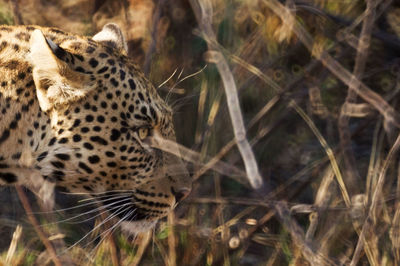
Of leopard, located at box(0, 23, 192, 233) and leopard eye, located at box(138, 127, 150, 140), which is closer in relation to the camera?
leopard, located at box(0, 23, 192, 233)

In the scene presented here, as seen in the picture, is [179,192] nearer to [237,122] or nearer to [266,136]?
[237,122]

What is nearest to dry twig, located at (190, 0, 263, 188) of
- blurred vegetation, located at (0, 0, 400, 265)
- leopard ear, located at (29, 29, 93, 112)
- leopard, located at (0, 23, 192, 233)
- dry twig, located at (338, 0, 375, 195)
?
blurred vegetation, located at (0, 0, 400, 265)

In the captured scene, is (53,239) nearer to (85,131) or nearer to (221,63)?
(85,131)

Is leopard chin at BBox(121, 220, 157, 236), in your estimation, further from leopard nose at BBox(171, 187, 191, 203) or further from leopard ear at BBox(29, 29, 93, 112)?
→ leopard ear at BBox(29, 29, 93, 112)

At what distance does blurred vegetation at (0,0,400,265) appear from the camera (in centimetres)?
384

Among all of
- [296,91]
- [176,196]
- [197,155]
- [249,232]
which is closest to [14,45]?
[176,196]

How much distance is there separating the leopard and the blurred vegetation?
18.2 inches

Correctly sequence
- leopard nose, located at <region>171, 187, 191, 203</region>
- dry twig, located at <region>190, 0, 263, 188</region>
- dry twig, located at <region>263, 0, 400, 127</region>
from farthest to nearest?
dry twig, located at <region>263, 0, 400, 127</region> < dry twig, located at <region>190, 0, 263, 188</region> < leopard nose, located at <region>171, 187, 191, 203</region>

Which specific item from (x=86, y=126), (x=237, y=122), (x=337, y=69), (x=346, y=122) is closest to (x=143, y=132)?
(x=86, y=126)

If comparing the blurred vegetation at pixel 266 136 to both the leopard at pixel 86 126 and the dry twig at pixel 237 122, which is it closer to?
the dry twig at pixel 237 122

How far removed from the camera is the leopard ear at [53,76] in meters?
2.85

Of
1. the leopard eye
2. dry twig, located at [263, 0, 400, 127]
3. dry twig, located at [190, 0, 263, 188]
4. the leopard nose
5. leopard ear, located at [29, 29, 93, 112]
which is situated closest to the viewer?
leopard ear, located at [29, 29, 93, 112]

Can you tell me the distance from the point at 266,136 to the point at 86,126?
202cm

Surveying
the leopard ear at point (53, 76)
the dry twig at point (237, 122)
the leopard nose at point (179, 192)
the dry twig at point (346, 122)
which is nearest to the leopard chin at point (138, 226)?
the leopard nose at point (179, 192)
